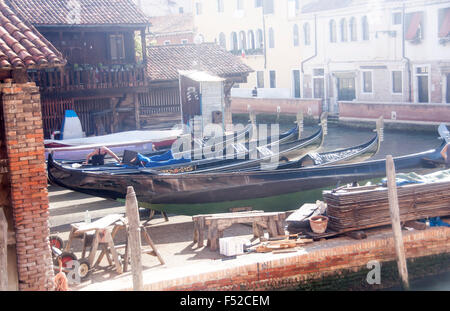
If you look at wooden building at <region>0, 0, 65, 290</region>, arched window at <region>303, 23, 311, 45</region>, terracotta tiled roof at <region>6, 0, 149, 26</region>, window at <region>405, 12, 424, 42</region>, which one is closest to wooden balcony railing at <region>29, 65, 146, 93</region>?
terracotta tiled roof at <region>6, 0, 149, 26</region>

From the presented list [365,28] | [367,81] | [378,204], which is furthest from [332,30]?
[378,204]

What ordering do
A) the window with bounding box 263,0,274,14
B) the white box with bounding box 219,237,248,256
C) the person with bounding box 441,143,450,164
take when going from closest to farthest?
the white box with bounding box 219,237,248,256 → the person with bounding box 441,143,450,164 → the window with bounding box 263,0,274,14

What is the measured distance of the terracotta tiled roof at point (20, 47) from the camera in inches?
284

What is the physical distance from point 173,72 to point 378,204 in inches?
566

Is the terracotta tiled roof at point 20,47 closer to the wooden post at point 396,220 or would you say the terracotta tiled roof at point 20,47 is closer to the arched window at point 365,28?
the wooden post at point 396,220

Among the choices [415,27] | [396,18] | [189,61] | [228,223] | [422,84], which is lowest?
[228,223]

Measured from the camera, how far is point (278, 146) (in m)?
17.2

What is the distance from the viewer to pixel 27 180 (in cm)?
739

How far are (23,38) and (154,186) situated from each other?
505 centimetres

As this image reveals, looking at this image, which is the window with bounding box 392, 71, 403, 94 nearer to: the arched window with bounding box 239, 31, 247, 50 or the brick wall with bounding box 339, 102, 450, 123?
the brick wall with bounding box 339, 102, 450, 123

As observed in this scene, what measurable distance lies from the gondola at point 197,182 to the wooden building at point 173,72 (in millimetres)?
10324

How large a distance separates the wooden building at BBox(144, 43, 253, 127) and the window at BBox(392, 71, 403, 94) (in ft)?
23.8

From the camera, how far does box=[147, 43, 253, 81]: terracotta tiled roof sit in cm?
2331

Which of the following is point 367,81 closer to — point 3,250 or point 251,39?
point 251,39
